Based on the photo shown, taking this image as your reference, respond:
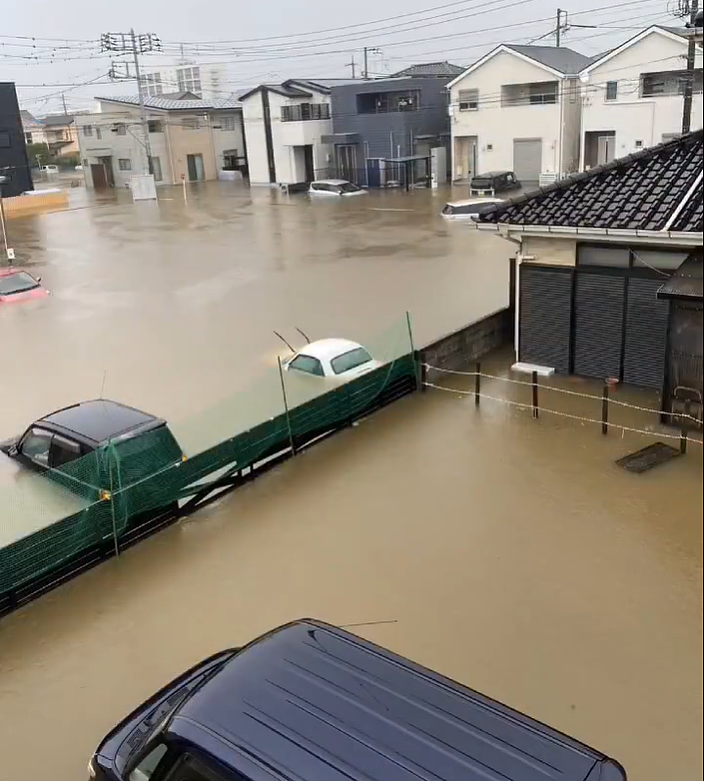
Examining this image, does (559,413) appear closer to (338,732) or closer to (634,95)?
(338,732)

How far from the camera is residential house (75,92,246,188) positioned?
3725 centimetres

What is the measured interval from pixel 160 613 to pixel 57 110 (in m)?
36.8

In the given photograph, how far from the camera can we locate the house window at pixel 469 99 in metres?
29.8

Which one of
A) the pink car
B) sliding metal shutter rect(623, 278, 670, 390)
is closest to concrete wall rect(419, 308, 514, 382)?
sliding metal shutter rect(623, 278, 670, 390)

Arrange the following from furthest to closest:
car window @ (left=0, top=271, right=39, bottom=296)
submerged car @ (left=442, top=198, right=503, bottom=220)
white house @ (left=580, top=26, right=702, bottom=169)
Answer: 1. white house @ (left=580, top=26, right=702, bottom=169)
2. submerged car @ (left=442, top=198, right=503, bottom=220)
3. car window @ (left=0, top=271, right=39, bottom=296)

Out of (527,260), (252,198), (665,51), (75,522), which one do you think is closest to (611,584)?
(75,522)

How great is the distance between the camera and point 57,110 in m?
36.3

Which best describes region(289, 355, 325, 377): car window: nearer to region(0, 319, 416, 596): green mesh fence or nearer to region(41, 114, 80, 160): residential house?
region(0, 319, 416, 596): green mesh fence

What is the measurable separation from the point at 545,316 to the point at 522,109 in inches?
875

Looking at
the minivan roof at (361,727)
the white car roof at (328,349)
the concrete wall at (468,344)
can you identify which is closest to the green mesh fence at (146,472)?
the concrete wall at (468,344)

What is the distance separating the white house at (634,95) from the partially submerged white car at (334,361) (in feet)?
61.4

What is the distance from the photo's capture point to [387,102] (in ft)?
104

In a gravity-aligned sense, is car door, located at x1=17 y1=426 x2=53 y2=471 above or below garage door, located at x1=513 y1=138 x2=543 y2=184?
below

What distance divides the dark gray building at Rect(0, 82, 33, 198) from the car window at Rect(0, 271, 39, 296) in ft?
48.6
